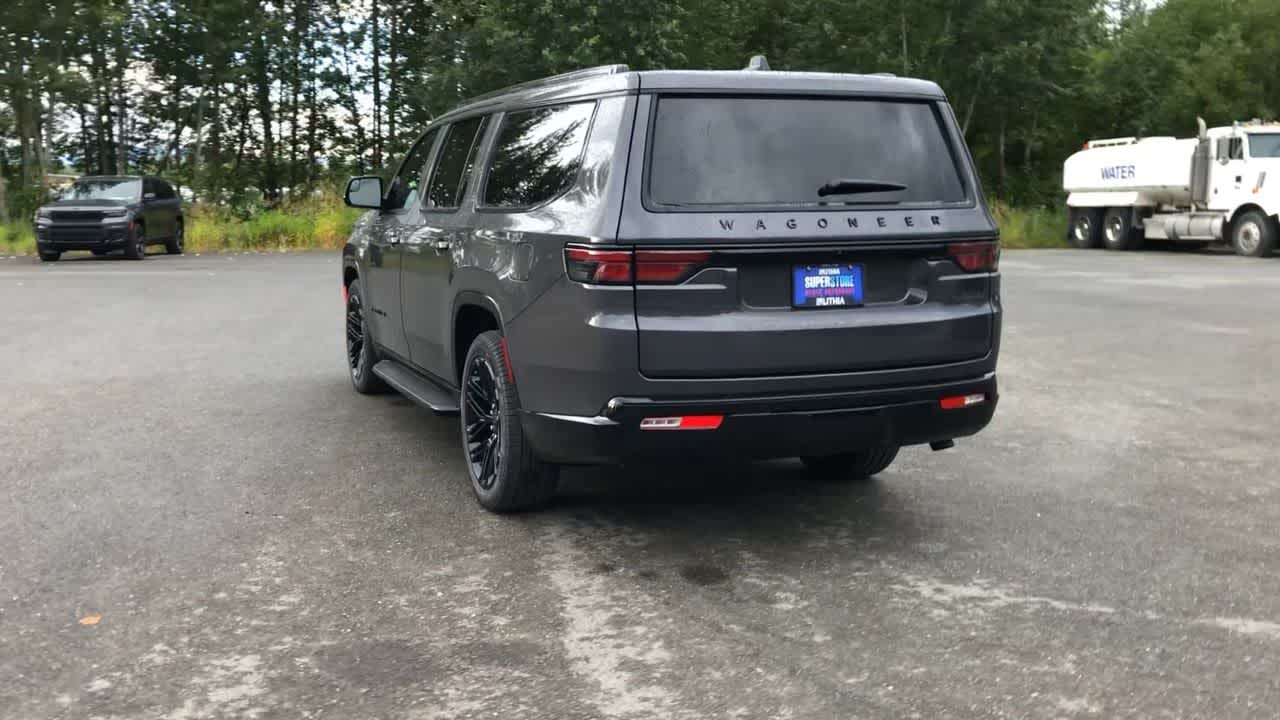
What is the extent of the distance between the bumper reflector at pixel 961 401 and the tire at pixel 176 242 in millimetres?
25063

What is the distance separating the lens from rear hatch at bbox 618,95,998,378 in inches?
191

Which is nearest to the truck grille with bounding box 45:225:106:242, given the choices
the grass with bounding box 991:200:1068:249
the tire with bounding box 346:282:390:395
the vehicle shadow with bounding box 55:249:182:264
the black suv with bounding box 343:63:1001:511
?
the vehicle shadow with bounding box 55:249:182:264

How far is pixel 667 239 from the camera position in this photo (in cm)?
483

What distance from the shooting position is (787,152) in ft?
16.8

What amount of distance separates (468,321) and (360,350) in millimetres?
3252

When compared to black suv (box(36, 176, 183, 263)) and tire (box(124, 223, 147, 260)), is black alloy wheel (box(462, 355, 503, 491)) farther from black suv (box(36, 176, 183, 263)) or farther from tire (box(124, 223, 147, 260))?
tire (box(124, 223, 147, 260))

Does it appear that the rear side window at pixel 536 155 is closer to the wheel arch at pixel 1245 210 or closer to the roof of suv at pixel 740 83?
the roof of suv at pixel 740 83

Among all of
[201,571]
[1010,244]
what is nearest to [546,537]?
[201,571]

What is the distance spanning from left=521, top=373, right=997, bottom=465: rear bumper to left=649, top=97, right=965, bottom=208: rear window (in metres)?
0.74

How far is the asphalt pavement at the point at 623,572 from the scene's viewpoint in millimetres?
3750

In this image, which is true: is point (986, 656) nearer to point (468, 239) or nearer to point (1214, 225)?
point (468, 239)

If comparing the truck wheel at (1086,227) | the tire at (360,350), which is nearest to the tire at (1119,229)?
the truck wheel at (1086,227)

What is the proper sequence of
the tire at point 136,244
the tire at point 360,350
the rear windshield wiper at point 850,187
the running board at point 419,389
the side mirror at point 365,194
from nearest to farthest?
1. the rear windshield wiper at point 850,187
2. the running board at point 419,389
3. the side mirror at point 365,194
4. the tire at point 360,350
5. the tire at point 136,244

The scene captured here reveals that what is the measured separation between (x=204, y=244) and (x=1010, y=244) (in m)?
19.4
